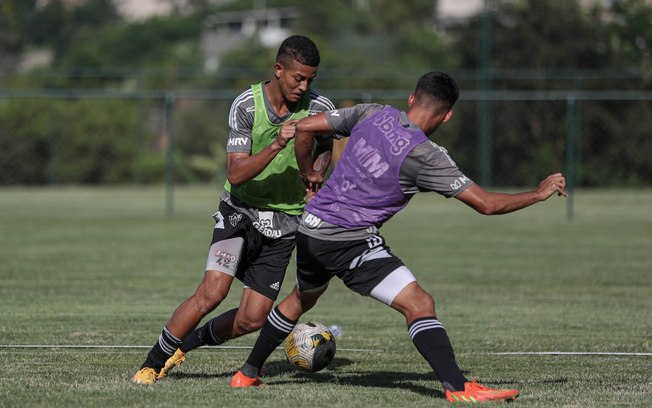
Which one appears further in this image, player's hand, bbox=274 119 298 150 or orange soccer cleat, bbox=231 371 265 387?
orange soccer cleat, bbox=231 371 265 387

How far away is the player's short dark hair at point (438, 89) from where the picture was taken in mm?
6777

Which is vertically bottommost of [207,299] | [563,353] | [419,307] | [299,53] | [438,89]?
[563,353]

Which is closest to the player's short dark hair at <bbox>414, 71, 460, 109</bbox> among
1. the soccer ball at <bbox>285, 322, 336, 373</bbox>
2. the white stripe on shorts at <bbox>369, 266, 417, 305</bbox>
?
the white stripe on shorts at <bbox>369, 266, 417, 305</bbox>

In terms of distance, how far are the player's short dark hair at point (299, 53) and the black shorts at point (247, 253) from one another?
1126 mm

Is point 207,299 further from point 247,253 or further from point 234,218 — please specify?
point 234,218

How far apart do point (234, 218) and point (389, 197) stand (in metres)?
1.34

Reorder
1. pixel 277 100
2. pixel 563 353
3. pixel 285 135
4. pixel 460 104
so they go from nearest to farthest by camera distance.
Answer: pixel 285 135, pixel 277 100, pixel 563 353, pixel 460 104

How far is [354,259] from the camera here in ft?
22.9

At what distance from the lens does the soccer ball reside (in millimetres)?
7824

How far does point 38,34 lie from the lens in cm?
6391

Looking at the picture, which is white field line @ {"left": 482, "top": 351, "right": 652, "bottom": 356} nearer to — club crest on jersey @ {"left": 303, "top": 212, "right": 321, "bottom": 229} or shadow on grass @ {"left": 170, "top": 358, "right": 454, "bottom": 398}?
shadow on grass @ {"left": 170, "top": 358, "right": 454, "bottom": 398}

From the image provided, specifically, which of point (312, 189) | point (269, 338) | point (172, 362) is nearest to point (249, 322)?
point (269, 338)

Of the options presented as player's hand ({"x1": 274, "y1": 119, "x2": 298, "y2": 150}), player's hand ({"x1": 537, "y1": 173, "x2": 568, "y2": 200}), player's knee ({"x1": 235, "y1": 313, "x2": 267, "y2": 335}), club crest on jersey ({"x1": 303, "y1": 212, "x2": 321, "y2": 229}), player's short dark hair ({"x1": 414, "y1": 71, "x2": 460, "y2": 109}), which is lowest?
player's knee ({"x1": 235, "y1": 313, "x2": 267, "y2": 335})

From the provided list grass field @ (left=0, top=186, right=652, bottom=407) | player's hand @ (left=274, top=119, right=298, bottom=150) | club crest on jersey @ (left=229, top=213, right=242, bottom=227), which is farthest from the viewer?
club crest on jersey @ (left=229, top=213, right=242, bottom=227)
